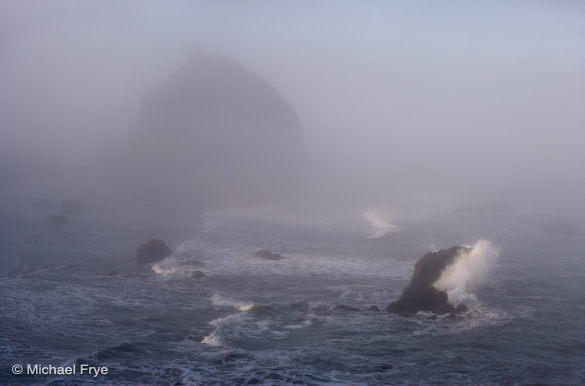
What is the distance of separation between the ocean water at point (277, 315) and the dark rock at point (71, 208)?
1170 centimetres

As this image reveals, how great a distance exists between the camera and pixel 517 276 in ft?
83.8

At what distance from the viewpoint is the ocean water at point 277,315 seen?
13695 millimetres

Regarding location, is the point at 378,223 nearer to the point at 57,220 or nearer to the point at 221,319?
the point at 57,220

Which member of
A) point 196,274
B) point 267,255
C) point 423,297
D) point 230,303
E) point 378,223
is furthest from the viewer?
point 378,223

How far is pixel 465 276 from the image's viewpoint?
22.4 meters

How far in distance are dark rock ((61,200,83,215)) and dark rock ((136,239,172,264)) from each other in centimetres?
2369

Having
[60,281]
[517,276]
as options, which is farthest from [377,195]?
[60,281]

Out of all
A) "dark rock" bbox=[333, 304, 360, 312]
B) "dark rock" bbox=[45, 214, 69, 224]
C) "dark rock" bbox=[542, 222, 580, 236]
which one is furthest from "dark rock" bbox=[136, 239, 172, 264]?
"dark rock" bbox=[542, 222, 580, 236]

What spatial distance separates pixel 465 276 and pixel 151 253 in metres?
17.3

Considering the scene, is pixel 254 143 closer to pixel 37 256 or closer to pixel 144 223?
pixel 144 223

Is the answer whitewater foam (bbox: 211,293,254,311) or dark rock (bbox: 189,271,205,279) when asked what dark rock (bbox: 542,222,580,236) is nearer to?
dark rock (bbox: 189,271,205,279)

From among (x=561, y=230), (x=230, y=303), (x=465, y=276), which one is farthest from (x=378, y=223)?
(x=230, y=303)

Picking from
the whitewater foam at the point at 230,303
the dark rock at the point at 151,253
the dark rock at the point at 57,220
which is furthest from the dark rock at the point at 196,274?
the dark rock at the point at 57,220

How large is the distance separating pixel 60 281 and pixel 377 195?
5215 cm
